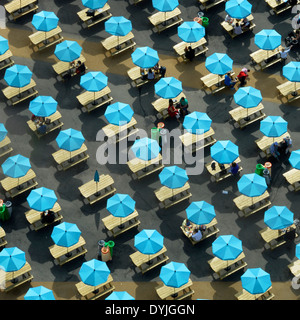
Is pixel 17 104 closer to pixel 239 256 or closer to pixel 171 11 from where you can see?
pixel 171 11

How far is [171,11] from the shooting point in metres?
89.6

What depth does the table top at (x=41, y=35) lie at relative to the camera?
88.4 metres

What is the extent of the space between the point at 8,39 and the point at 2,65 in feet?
8.66

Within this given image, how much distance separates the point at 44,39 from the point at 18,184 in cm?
1393

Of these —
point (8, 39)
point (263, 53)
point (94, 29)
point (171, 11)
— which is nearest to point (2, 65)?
point (8, 39)

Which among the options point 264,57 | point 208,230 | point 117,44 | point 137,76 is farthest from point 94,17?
point 208,230

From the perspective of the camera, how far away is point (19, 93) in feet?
282

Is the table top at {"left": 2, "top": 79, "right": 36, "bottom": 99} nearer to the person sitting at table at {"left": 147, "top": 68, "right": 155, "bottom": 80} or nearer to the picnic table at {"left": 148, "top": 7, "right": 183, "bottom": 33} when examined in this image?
the person sitting at table at {"left": 147, "top": 68, "right": 155, "bottom": 80}

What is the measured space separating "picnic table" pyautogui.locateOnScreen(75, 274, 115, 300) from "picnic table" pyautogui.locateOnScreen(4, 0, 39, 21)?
2564 centimetres

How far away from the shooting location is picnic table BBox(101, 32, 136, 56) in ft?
290

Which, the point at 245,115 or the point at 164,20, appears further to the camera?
the point at 164,20

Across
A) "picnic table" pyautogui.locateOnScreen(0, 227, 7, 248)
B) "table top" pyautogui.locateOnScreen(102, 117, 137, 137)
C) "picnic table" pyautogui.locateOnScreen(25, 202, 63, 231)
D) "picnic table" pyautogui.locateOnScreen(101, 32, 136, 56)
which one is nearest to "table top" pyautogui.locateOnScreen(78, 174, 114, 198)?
"picnic table" pyautogui.locateOnScreen(25, 202, 63, 231)

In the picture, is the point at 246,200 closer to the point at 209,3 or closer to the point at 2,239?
the point at 2,239

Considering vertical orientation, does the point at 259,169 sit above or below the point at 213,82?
below
